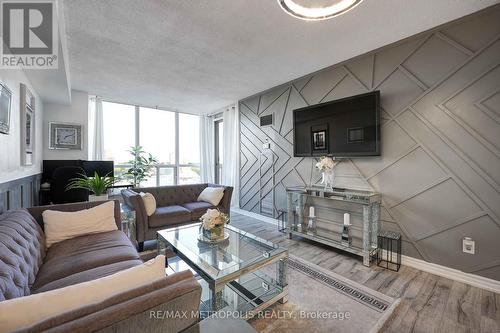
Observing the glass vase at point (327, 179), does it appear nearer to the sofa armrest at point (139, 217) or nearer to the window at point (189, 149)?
the sofa armrest at point (139, 217)

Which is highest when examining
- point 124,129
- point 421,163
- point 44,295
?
point 124,129

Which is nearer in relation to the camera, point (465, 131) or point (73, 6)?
point (73, 6)

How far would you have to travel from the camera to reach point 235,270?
5.09 ft

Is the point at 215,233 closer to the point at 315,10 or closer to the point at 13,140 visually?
the point at 315,10

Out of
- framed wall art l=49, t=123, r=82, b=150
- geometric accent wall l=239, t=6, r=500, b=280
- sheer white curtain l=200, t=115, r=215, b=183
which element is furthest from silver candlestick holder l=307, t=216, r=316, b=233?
framed wall art l=49, t=123, r=82, b=150

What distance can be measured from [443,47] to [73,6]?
11.7ft

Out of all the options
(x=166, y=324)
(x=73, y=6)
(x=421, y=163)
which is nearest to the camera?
(x=166, y=324)

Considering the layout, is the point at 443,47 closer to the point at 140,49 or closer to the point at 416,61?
the point at 416,61

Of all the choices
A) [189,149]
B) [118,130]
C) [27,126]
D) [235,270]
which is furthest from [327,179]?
[118,130]

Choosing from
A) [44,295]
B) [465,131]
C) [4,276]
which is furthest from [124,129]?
[465,131]

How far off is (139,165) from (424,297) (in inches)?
212

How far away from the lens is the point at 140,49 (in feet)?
8.73

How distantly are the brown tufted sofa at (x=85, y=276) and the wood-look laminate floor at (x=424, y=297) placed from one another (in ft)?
5.56

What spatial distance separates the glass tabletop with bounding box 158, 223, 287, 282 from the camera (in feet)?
5.23
